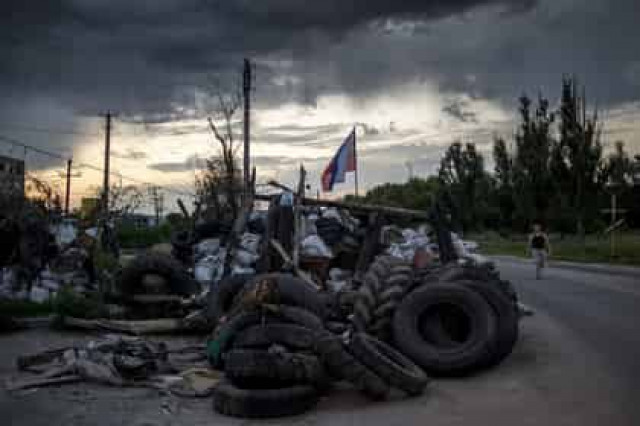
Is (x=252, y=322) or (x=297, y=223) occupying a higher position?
(x=297, y=223)

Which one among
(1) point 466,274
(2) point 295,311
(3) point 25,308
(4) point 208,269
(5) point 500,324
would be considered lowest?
(3) point 25,308

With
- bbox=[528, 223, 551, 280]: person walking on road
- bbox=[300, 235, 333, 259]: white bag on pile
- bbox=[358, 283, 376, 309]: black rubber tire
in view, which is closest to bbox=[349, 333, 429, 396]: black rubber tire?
bbox=[358, 283, 376, 309]: black rubber tire

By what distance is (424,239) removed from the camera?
16.7m

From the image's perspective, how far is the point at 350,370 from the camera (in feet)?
26.8

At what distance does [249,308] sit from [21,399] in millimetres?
2750

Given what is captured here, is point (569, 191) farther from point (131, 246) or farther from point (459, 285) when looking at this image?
point (459, 285)

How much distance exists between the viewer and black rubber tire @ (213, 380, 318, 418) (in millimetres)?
7605

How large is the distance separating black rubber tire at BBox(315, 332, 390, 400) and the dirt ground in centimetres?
13

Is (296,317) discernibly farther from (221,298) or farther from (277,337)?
(221,298)

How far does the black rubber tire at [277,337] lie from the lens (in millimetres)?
8641

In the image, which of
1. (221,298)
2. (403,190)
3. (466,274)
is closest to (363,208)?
(221,298)

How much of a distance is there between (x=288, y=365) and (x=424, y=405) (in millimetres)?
1452

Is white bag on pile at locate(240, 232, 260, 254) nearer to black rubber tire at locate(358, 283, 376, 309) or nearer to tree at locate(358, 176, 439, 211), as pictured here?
black rubber tire at locate(358, 283, 376, 309)

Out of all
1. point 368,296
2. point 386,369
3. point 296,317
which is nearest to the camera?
point 386,369
